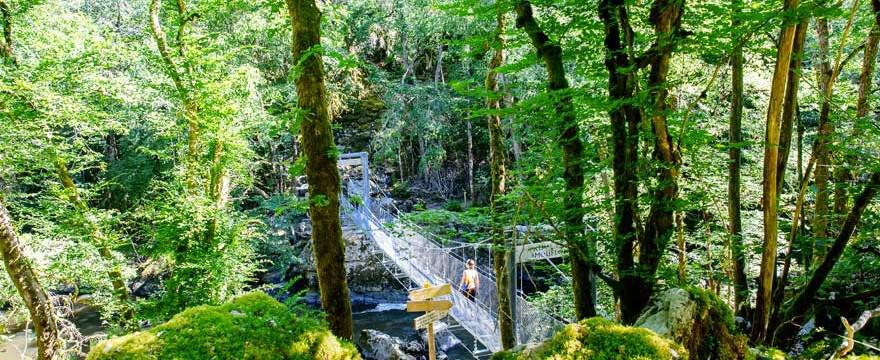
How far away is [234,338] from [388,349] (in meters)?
5.01

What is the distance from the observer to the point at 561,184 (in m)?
1.97

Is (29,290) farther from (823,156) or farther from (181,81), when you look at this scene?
(823,156)

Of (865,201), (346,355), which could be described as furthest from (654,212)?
(346,355)

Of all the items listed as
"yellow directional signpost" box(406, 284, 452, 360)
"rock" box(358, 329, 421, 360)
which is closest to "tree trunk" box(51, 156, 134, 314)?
"rock" box(358, 329, 421, 360)

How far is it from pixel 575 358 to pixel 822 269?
82 centimetres

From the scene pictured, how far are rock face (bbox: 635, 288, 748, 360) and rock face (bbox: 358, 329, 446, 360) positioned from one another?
15.5 feet

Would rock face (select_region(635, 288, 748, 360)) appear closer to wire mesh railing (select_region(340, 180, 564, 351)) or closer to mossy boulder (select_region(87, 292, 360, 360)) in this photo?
mossy boulder (select_region(87, 292, 360, 360))

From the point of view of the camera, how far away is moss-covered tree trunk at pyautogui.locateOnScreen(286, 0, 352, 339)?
167cm

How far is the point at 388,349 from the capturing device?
18.3 ft

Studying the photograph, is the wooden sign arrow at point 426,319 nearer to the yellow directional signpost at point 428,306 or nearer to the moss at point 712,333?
the yellow directional signpost at point 428,306

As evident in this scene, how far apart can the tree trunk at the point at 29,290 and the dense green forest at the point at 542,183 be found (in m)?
0.02

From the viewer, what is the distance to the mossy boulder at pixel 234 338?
84cm

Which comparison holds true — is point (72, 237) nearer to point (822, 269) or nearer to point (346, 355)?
point (346, 355)

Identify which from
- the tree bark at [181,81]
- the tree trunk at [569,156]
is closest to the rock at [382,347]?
the tree bark at [181,81]
